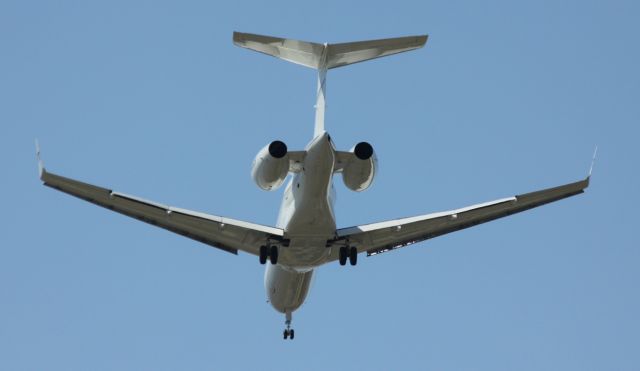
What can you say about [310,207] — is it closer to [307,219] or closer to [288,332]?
[307,219]

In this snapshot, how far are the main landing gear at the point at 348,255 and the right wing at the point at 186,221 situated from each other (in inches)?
78.8

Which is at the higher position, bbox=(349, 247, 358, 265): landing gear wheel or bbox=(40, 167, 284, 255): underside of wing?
bbox=(349, 247, 358, 265): landing gear wheel

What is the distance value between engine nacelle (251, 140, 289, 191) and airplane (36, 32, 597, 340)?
28mm

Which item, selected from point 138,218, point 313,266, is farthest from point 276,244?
point 138,218

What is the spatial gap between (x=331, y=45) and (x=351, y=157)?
14.1ft

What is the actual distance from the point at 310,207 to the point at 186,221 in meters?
5.13

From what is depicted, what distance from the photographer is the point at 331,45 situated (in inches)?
1441

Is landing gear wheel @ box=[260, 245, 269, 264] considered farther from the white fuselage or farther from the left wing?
the left wing

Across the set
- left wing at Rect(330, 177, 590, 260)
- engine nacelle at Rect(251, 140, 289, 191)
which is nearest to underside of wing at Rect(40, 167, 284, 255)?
left wing at Rect(330, 177, 590, 260)

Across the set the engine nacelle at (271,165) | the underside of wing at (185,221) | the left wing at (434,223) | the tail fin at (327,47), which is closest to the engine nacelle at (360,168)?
the engine nacelle at (271,165)

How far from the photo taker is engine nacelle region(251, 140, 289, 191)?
111 ft

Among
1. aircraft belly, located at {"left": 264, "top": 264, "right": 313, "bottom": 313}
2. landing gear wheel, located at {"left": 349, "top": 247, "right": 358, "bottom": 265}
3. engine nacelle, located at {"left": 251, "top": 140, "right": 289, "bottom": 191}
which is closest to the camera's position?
engine nacelle, located at {"left": 251, "top": 140, "right": 289, "bottom": 191}

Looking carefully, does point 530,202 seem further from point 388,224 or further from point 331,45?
point 331,45

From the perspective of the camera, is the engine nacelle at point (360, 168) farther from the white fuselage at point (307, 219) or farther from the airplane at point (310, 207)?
the white fuselage at point (307, 219)
